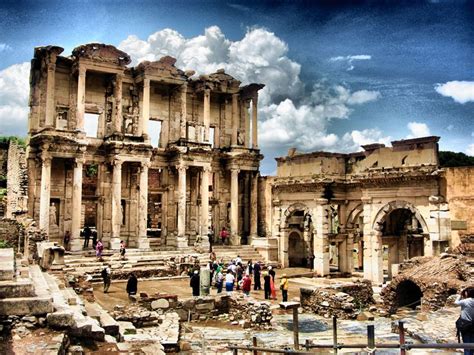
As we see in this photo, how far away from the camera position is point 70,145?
2703 centimetres

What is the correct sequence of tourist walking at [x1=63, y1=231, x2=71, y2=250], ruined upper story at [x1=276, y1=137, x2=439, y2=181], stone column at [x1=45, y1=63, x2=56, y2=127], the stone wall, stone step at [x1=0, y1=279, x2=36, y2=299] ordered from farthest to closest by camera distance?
stone column at [x1=45, y1=63, x2=56, y2=127] → tourist walking at [x1=63, y1=231, x2=71, y2=250] → ruined upper story at [x1=276, y1=137, x2=439, y2=181] → the stone wall → stone step at [x1=0, y1=279, x2=36, y2=299]

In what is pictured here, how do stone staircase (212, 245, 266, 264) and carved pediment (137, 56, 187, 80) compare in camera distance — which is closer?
stone staircase (212, 245, 266, 264)

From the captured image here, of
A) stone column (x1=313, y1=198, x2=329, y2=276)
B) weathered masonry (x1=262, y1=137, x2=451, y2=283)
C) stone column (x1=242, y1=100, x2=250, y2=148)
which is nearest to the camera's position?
weathered masonry (x1=262, y1=137, x2=451, y2=283)

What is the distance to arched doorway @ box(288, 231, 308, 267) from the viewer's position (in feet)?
106

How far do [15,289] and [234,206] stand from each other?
23.9 meters

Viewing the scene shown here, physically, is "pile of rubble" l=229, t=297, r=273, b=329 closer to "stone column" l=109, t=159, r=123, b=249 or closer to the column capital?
the column capital

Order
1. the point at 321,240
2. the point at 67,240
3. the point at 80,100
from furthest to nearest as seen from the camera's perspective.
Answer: the point at 80,100 → the point at 67,240 → the point at 321,240

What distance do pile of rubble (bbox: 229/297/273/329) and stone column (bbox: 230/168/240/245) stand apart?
51.0 feet

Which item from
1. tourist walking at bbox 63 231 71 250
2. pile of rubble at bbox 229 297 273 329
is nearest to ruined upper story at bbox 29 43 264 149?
tourist walking at bbox 63 231 71 250

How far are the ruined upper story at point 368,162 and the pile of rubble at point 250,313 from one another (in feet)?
33.9

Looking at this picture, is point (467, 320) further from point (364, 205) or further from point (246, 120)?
point (246, 120)

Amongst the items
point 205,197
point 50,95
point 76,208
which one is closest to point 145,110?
point 50,95

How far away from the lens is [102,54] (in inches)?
1131

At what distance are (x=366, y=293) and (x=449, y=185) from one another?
19.9ft
